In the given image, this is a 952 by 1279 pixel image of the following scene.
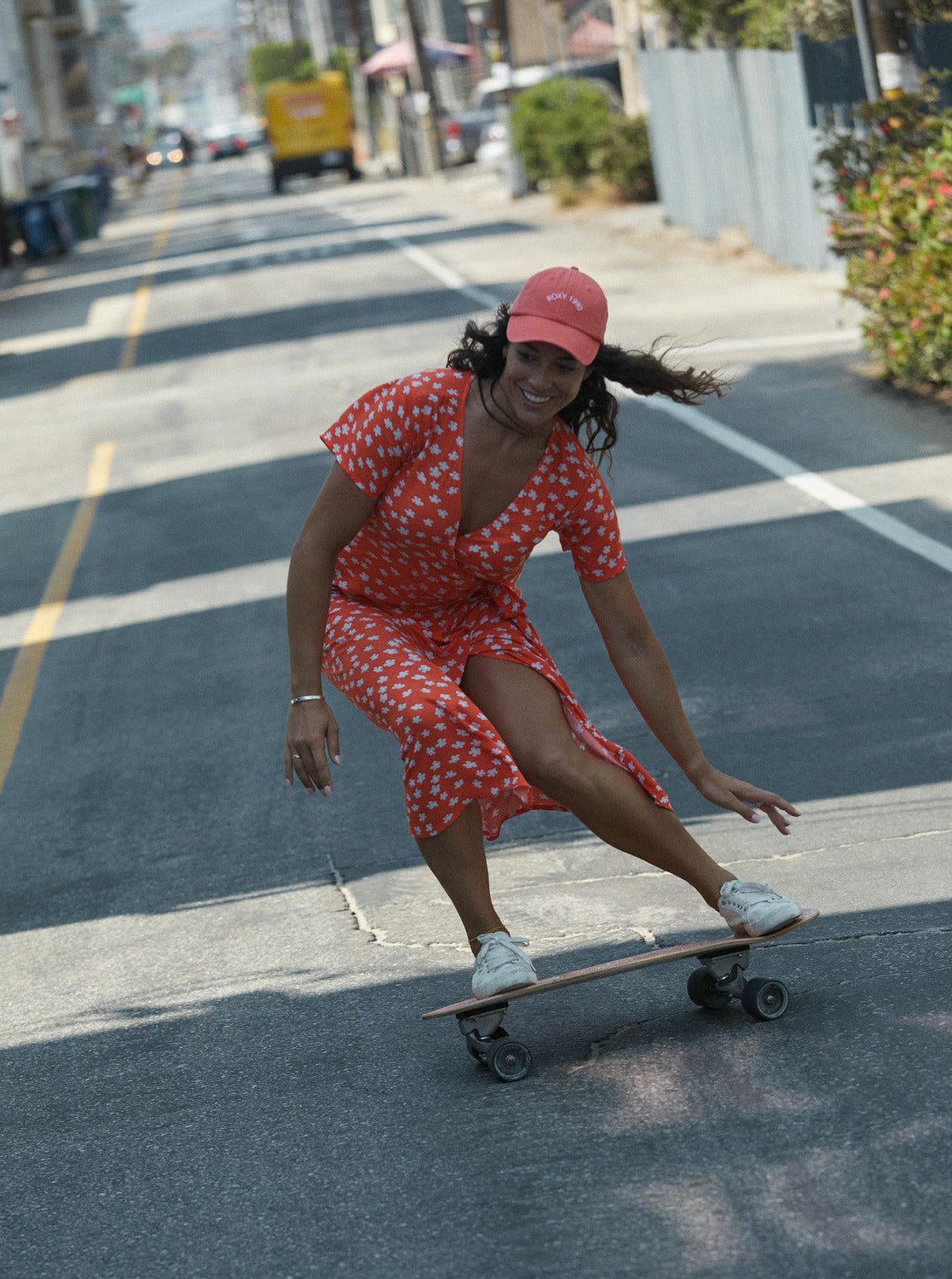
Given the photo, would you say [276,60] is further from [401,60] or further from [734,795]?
[734,795]

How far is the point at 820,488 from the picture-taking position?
10.6 m

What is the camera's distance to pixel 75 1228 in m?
3.72

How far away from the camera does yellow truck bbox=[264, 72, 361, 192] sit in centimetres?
5769

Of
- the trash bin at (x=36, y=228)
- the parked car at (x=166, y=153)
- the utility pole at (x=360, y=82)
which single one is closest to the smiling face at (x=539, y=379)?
the trash bin at (x=36, y=228)

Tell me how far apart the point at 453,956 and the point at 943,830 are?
1493 millimetres

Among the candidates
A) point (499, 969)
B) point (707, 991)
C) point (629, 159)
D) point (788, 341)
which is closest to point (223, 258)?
point (629, 159)

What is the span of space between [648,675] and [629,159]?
28.7 meters

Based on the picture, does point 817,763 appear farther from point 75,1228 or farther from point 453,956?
point 75,1228

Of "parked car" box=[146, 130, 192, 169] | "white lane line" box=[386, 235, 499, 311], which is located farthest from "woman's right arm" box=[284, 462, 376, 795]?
→ "parked car" box=[146, 130, 192, 169]

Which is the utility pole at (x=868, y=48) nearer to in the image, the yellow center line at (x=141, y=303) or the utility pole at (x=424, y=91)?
the yellow center line at (x=141, y=303)

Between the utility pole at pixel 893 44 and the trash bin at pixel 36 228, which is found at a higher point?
the trash bin at pixel 36 228

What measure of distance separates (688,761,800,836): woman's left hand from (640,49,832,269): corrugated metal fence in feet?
48.2

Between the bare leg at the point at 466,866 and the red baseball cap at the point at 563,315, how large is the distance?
3.35 feet

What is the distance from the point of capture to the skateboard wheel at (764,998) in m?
4.19
